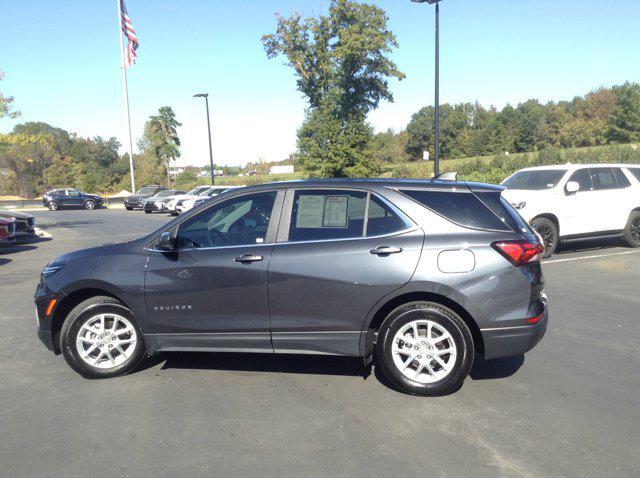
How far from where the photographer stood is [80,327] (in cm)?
442

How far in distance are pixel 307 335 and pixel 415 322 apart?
0.87 m

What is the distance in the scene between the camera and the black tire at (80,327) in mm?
4402

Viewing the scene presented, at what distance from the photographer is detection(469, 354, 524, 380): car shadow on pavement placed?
4425 mm

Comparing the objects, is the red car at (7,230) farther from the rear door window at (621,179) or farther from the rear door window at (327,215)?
the rear door window at (621,179)

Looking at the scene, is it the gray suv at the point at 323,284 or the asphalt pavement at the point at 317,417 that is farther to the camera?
the gray suv at the point at 323,284

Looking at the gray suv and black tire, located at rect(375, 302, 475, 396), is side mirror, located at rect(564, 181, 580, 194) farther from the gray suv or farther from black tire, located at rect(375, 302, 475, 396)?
black tire, located at rect(375, 302, 475, 396)

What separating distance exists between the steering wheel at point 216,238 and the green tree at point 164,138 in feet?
211

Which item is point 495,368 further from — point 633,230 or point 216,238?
point 633,230

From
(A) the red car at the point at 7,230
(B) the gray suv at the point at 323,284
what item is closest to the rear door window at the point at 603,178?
(B) the gray suv at the point at 323,284

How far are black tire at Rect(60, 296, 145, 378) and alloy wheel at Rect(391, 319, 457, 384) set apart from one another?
2.29 metres

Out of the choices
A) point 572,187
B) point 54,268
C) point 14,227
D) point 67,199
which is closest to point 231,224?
point 54,268

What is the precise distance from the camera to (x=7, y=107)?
18750mm

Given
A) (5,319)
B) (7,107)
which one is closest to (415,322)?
(5,319)

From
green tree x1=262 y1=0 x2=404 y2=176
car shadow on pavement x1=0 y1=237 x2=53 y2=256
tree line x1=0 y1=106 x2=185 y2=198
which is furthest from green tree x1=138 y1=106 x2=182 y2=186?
car shadow on pavement x1=0 y1=237 x2=53 y2=256
